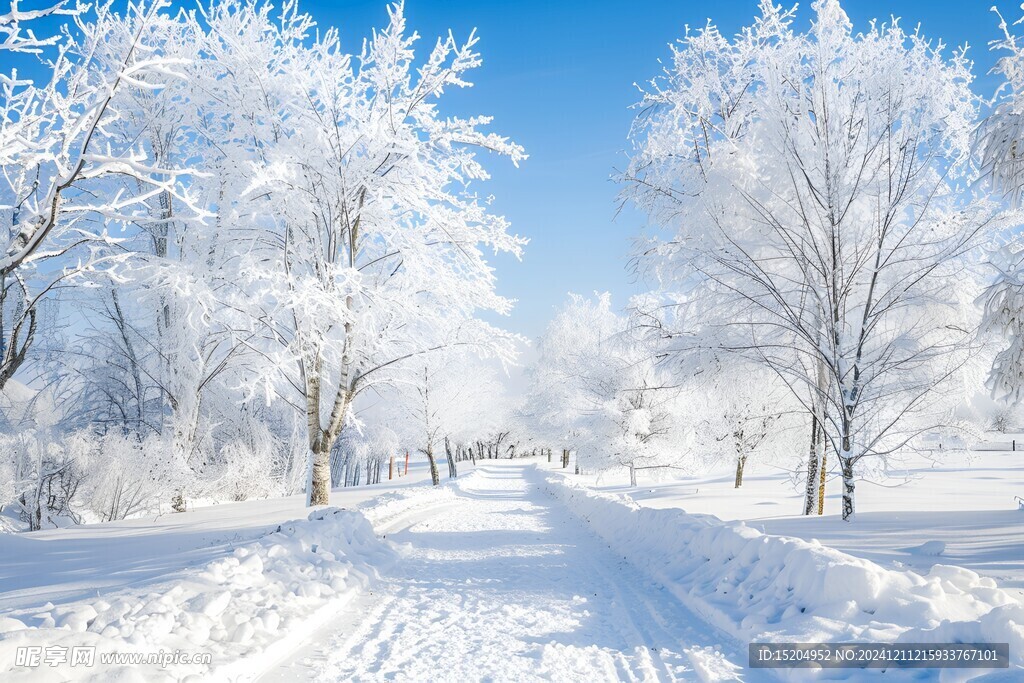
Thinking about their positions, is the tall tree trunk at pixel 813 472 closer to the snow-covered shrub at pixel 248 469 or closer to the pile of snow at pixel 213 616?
the pile of snow at pixel 213 616

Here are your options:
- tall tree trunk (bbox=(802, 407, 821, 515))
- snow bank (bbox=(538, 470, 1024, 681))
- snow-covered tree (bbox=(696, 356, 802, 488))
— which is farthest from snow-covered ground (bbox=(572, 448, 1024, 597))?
snow-covered tree (bbox=(696, 356, 802, 488))

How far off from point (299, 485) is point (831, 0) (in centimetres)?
2489

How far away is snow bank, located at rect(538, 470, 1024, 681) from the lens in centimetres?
348

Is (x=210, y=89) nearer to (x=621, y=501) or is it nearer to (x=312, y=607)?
(x=312, y=607)

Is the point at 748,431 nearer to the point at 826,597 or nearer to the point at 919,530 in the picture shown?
the point at 919,530

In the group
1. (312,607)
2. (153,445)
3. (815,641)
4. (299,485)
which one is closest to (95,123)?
(312,607)

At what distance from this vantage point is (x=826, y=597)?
4465 mm

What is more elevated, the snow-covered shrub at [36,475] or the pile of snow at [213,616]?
the pile of snow at [213,616]

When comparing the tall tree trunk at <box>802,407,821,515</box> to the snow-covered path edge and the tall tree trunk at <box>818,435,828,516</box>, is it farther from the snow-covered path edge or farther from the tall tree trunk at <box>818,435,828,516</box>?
the snow-covered path edge

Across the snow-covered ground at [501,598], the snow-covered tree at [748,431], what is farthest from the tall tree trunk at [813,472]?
the snow-covered tree at [748,431]

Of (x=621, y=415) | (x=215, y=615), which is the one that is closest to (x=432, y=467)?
(x=621, y=415)

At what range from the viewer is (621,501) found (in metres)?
12.1

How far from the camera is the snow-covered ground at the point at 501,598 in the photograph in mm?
3814

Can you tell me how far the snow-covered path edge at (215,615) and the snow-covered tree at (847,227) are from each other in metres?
6.90
